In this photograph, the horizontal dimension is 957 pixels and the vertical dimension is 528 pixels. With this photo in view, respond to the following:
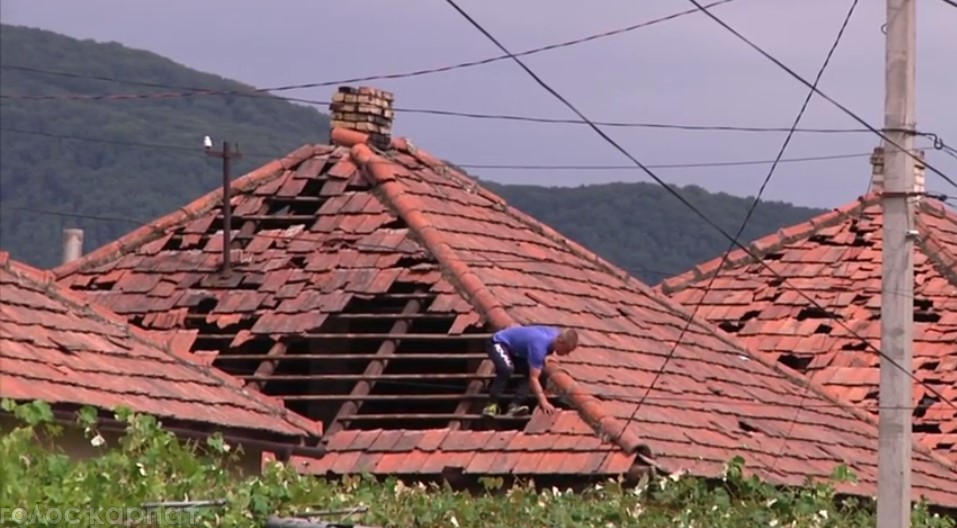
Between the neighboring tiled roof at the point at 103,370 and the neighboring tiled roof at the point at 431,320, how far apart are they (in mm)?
1499

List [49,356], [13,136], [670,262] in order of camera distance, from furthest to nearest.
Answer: [13,136] < [670,262] < [49,356]

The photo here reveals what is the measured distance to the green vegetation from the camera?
12641 mm

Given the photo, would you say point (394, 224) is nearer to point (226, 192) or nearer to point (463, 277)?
point (463, 277)

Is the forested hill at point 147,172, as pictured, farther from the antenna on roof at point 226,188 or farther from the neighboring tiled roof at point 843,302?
the antenna on roof at point 226,188

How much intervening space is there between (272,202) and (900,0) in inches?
359

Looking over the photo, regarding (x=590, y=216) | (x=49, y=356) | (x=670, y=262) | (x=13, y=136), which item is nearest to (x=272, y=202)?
(x=49, y=356)

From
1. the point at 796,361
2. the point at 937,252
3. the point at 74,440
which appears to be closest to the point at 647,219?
the point at 937,252

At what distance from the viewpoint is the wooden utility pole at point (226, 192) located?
23078mm

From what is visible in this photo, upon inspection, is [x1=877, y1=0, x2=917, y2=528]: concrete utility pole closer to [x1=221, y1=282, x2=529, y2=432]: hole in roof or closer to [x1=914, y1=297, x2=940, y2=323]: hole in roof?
[x1=221, y1=282, x2=529, y2=432]: hole in roof

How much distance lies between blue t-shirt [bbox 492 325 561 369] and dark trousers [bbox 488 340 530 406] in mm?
57

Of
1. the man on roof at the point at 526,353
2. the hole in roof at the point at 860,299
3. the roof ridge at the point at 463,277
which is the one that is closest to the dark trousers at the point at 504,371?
the man on roof at the point at 526,353

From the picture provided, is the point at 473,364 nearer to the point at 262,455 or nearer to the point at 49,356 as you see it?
the point at 262,455

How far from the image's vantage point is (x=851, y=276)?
29516mm

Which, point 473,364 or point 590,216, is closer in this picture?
point 473,364
